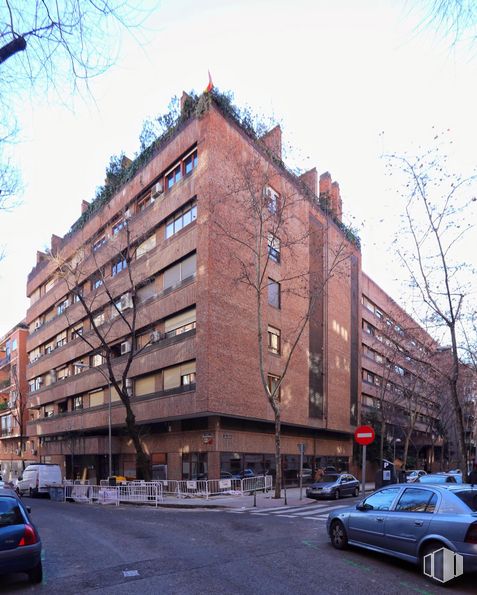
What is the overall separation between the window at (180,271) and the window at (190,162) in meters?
5.02

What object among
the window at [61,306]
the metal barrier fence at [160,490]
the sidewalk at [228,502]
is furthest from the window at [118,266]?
the sidewalk at [228,502]

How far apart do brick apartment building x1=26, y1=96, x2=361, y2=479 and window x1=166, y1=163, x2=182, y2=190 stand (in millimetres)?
120

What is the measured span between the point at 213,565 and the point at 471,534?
3785 millimetres

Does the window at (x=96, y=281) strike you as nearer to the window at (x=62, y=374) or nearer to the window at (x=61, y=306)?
the window at (x=61, y=306)

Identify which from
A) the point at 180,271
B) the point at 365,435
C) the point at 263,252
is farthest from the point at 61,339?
the point at 365,435

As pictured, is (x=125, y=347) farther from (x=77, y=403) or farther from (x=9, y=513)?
(x=9, y=513)

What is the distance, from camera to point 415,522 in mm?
7898

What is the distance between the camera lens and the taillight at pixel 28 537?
7.25 meters

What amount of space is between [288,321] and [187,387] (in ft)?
28.8

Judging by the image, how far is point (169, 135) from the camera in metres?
32.5

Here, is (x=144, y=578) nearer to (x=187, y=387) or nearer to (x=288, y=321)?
(x=187, y=387)

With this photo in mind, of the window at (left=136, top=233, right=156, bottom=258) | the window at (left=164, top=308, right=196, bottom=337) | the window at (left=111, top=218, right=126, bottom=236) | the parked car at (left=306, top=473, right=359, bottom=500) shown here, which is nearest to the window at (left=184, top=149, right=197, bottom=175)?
the window at (left=136, top=233, right=156, bottom=258)

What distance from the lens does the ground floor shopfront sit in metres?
27.9

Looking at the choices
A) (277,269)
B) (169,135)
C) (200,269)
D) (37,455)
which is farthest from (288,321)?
(37,455)
